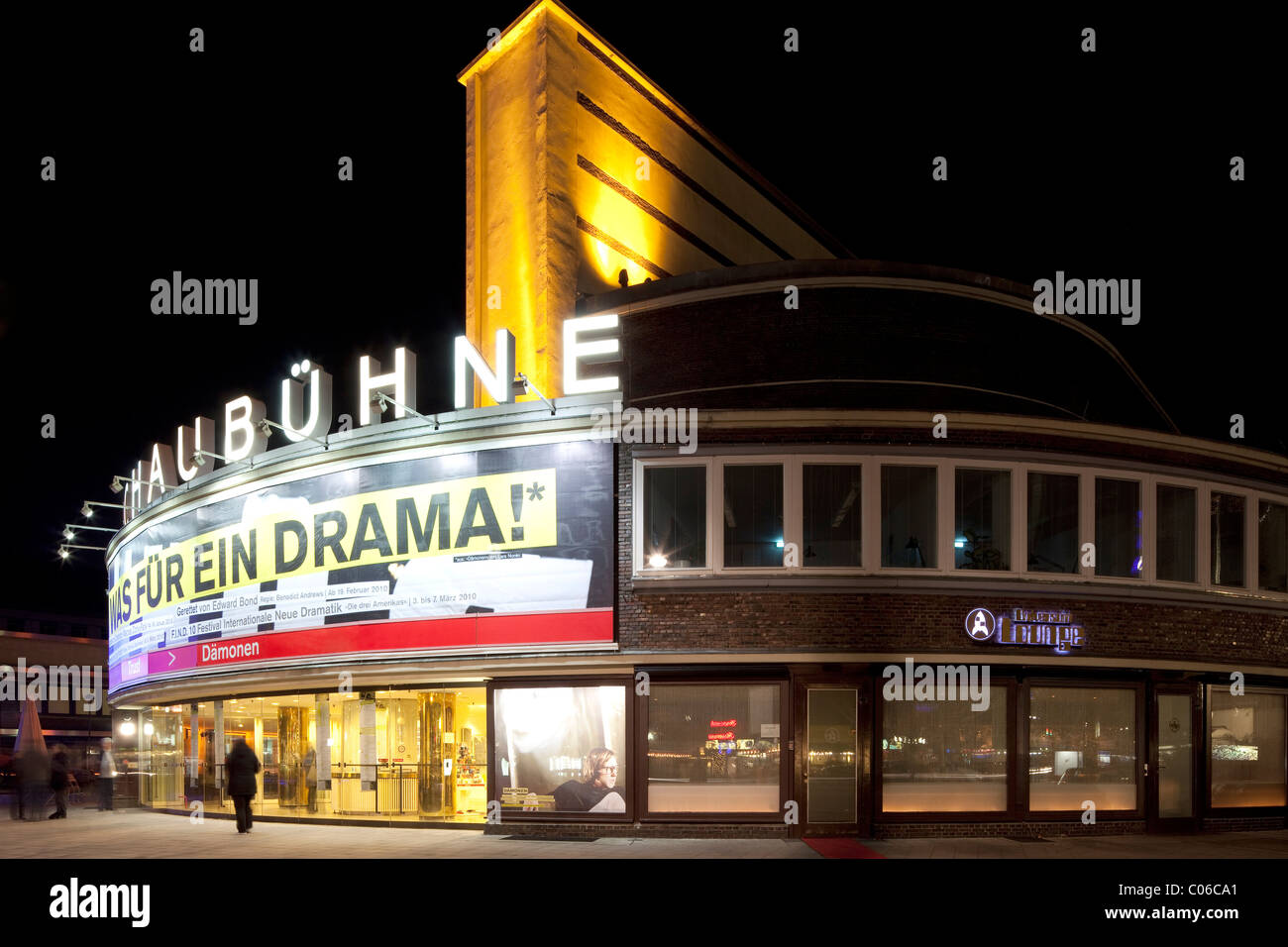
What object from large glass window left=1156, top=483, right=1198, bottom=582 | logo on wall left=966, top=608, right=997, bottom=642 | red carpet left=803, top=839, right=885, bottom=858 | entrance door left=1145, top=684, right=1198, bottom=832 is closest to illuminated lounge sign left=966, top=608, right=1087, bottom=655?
logo on wall left=966, top=608, right=997, bottom=642

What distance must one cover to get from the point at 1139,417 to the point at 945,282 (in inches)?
375

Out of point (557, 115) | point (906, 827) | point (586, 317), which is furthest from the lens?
point (557, 115)

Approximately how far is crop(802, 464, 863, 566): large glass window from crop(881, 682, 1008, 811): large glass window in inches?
97.4

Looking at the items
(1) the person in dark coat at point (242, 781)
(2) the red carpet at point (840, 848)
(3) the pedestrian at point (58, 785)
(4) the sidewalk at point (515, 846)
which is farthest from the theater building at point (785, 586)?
(3) the pedestrian at point (58, 785)

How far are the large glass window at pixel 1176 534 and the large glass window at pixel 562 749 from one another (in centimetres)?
1065

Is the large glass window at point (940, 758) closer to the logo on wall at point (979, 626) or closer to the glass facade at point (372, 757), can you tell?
the logo on wall at point (979, 626)

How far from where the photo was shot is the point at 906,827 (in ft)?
61.3

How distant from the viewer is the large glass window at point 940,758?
62.0 feet

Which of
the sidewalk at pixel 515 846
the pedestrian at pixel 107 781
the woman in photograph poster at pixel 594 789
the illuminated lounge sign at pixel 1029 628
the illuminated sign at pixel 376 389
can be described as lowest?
the pedestrian at pixel 107 781

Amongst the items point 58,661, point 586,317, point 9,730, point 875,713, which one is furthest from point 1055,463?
point 9,730

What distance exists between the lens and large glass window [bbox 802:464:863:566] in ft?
63.3

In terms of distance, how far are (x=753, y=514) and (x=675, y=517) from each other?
1417 millimetres

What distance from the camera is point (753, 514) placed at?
1947 cm

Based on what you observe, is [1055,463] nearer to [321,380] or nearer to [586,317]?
[586,317]
